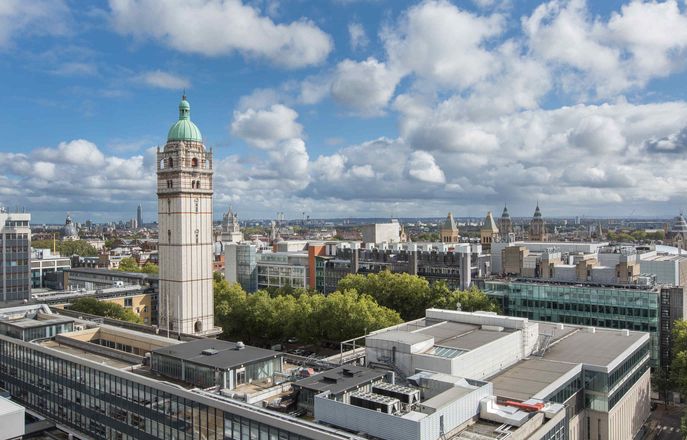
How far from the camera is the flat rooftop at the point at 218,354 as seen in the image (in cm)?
4638

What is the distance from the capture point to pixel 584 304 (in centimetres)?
8812

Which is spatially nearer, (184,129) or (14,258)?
(184,129)

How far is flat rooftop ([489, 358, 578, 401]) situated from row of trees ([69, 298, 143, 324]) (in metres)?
67.7

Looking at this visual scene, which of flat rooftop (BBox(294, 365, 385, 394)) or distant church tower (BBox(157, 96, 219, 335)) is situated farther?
distant church tower (BBox(157, 96, 219, 335))

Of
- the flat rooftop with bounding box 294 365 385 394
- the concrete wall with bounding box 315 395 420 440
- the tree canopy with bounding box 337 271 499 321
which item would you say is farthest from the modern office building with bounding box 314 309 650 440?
the tree canopy with bounding box 337 271 499 321

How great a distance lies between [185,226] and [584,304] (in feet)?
207

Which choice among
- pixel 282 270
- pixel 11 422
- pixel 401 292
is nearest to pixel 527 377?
pixel 11 422

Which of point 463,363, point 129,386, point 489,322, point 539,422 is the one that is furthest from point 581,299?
point 129,386

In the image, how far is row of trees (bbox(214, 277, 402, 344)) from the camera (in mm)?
86137

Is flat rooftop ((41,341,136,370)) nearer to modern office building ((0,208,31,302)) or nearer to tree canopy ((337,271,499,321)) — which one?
modern office building ((0,208,31,302))

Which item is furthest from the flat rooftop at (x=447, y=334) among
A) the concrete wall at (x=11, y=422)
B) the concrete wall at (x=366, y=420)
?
the concrete wall at (x=11, y=422)

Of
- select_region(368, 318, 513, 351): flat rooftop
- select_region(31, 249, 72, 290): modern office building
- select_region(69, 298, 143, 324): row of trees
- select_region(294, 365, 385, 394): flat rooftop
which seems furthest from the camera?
select_region(31, 249, 72, 290): modern office building

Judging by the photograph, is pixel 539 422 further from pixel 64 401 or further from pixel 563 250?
pixel 563 250

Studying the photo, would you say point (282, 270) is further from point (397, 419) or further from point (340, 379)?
point (397, 419)
